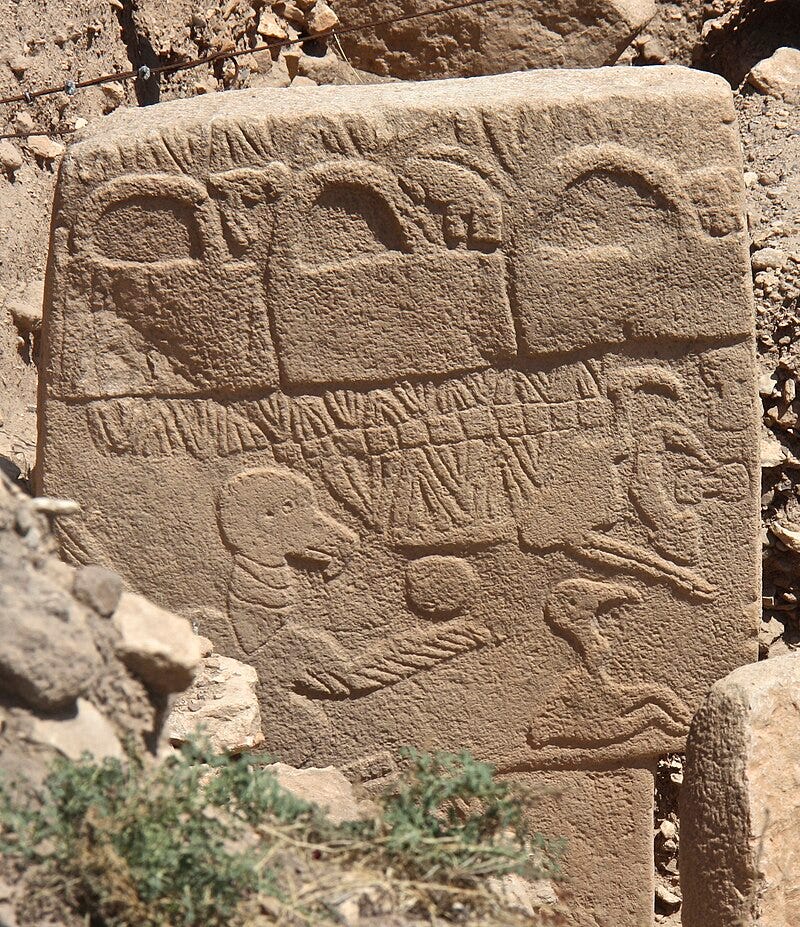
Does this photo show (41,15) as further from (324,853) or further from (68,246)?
(324,853)

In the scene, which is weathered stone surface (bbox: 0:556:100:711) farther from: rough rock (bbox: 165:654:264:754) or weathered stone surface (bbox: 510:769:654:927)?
weathered stone surface (bbox: 510:769:654:927)

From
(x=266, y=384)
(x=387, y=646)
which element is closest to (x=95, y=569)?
(x=266, y=384)

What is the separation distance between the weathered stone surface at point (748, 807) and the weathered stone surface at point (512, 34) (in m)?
2.69

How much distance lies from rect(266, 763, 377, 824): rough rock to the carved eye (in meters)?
1.24

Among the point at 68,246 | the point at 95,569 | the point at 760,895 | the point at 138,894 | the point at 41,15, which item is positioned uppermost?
the point at 41,15

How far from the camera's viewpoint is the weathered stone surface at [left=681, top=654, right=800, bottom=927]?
2.88 metres

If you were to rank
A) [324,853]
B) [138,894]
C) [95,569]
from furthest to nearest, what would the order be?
[95,569]
[324,853]
[138,894]

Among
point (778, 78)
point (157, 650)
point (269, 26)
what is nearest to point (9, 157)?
point (269, 26)

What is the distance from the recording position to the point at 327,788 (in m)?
3.08

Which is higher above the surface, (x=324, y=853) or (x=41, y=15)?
(x=41, y=15)

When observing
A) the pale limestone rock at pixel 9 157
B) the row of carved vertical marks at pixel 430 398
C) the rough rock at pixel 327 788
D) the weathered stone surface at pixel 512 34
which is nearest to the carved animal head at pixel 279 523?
the row of carved vertical marks at pixel 430 398

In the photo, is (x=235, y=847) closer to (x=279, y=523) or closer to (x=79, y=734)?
(x=79, y=734)

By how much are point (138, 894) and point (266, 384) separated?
1.43 metres

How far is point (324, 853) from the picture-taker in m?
2.03
